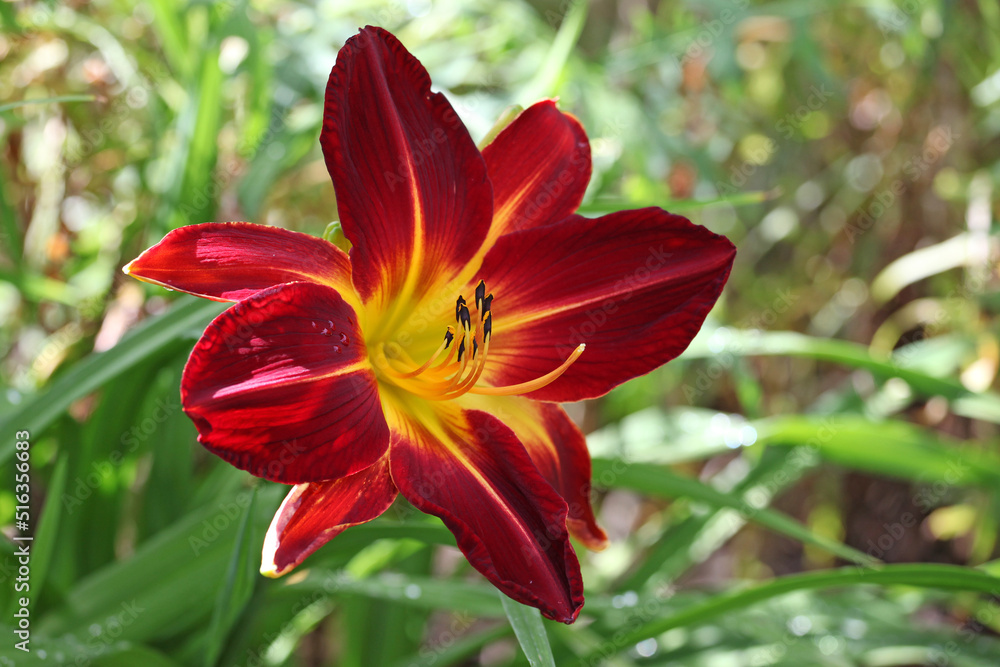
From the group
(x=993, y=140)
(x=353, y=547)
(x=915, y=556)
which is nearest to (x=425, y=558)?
(x=353, y=547)

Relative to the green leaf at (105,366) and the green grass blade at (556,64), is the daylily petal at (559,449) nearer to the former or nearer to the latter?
the green leaf at (105,366)

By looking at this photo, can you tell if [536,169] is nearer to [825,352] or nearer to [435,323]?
[435,323]

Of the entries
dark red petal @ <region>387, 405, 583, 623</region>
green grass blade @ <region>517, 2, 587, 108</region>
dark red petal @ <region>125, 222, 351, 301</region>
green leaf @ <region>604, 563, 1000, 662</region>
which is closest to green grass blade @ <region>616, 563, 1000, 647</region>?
green leaf @ <region>604, 563, 1000, 662</region>

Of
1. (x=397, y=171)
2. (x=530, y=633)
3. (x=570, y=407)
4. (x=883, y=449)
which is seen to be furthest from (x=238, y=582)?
(x=570, y=407)

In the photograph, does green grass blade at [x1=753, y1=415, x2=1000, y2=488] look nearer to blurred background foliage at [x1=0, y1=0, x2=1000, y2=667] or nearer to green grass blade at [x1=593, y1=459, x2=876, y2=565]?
blurred background foliage at [x1=0, y1=0, x2=1000, y2=667]

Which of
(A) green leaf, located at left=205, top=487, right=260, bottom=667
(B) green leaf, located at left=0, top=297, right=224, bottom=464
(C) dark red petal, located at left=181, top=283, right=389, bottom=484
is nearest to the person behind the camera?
(C) dark red petal, located at left=181, top=283, right=389, bottom=484

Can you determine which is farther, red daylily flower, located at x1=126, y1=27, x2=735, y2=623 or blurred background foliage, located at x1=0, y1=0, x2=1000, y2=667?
blurred background foliage, located at x1=0, y1=0, x2=1000, y2=667

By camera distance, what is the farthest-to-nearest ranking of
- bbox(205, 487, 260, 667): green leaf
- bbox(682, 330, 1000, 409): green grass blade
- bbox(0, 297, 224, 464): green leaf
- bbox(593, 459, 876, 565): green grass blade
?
bbox(682, 330, 1000, 409): green grass blade → bbox(593, 459, 876, 565): green grass blade → bbox(0, 297, 224, 464): green leaf → bbox(205, 487, 260, 667): green leaf

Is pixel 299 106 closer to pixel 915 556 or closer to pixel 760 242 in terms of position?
pixel 760 242
